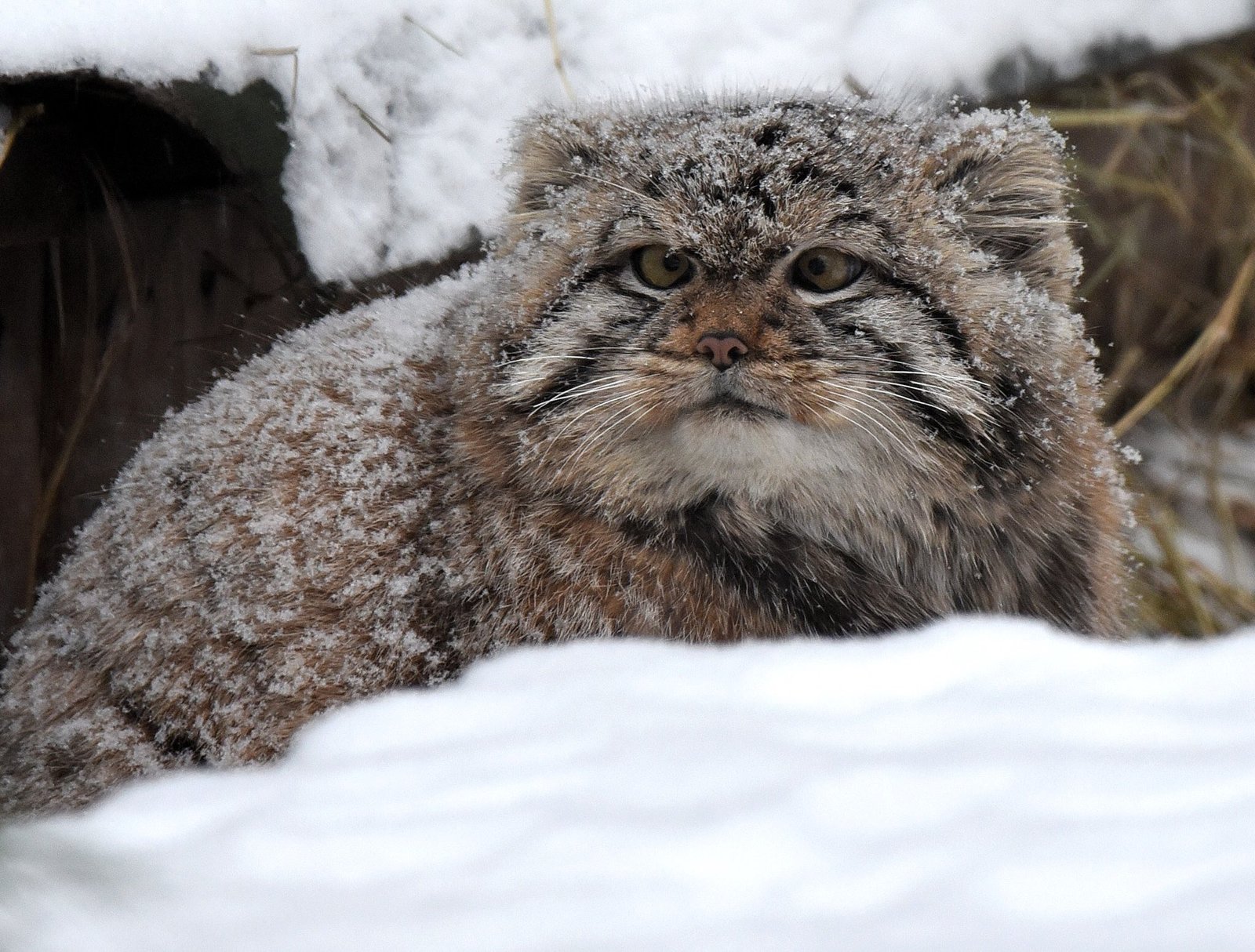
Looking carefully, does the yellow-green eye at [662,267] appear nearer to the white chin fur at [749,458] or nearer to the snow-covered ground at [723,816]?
the white chin fur at [749,458]

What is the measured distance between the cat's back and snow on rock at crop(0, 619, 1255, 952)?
893mm

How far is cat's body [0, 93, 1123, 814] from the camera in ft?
8.04

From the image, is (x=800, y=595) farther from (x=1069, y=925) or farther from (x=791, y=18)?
(x=791, y=18)

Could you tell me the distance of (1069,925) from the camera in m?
1.17

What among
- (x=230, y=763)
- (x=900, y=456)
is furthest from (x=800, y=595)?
(x=230, y=763)

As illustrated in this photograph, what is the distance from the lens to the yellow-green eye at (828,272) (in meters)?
2.49

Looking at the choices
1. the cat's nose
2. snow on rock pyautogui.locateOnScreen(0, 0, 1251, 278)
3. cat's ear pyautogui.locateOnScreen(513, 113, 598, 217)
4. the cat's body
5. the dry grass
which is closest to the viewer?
the cat's nose

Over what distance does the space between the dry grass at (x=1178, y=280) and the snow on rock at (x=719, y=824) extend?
2.88m

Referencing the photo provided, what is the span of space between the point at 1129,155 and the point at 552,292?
304cm

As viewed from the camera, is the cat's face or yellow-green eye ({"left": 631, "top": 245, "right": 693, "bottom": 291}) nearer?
the cat's face

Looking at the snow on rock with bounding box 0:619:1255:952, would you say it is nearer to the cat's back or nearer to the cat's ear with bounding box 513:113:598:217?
the cat's back

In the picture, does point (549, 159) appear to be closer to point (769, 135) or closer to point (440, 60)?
point (769, 135)

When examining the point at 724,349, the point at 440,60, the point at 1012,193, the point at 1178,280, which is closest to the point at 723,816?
the point at 724,349

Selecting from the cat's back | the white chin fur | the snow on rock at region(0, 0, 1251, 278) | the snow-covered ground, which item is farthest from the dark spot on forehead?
the snow-covered ground
